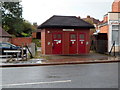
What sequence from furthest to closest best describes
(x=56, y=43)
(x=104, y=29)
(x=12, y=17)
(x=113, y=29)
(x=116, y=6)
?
(x=12, y=17), (x=116, y=6), (x=104, y=29), (x=113, y=29), (x=56, y=43)

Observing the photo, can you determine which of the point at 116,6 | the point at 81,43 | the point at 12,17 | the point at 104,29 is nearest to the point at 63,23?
the point at 81,43

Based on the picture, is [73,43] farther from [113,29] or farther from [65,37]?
[113,29]

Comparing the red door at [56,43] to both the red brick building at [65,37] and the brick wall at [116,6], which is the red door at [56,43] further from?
the brick wall at [116,6]

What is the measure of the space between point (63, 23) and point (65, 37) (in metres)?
1.46

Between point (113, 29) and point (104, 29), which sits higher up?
point (104, 29)

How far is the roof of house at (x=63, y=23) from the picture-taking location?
827 inches

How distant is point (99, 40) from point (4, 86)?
1700 cm

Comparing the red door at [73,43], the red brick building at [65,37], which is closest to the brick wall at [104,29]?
the red brick building at [65,37]

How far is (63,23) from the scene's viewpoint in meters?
21.6

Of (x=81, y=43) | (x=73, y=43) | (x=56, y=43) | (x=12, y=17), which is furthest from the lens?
(x=12, y=17)

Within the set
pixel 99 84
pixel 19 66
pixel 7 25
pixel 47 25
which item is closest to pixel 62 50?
pixel 47 25

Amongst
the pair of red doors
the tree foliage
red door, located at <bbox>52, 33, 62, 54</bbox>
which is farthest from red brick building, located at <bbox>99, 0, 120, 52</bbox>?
the tree foliage

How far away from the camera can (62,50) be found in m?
21.3

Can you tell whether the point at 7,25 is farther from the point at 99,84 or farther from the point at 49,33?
the point at 99,84
